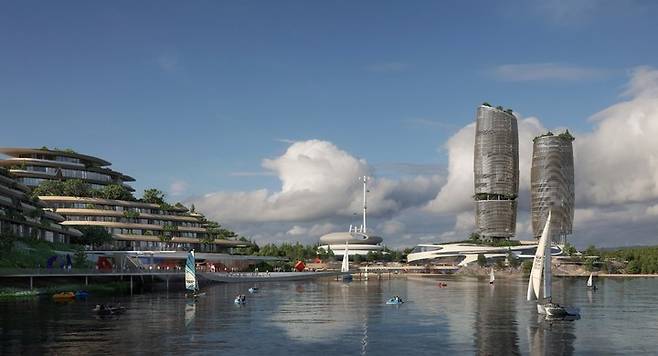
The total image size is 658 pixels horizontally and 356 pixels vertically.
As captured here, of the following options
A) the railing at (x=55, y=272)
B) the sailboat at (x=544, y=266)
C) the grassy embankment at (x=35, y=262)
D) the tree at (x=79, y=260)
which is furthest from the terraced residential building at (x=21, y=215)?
the sailboat at (x=544, y=266)

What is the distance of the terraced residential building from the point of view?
15812 cm

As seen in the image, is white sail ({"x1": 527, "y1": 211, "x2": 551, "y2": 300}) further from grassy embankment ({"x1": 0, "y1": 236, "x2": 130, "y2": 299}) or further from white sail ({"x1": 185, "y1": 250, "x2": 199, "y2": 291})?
grassy embankment ({"x1": 0, "y1": 236, "x2": 130, "y2": 299})

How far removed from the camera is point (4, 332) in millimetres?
76375

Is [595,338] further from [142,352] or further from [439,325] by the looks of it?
[142,352]

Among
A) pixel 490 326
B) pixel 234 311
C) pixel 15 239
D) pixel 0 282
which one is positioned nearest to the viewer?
pixel 490 326

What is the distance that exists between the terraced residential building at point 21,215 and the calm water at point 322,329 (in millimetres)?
46912

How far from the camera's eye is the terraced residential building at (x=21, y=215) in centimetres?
15812

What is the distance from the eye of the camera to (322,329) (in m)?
84.4

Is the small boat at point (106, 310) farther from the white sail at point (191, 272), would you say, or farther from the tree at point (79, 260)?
the tree at point (79, 260)

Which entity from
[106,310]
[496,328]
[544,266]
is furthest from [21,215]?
[496,328]

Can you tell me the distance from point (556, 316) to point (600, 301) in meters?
49.8

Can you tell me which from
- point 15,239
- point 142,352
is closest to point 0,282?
point 15,239

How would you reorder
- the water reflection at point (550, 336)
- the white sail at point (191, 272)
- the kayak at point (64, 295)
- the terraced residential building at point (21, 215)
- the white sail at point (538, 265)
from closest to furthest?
the water reflection at point (550, 336)
the white sail at point (538, 265)
the kayak at point (64, 295)
the white sail at point (191, 272)
the terraced residential building at point (21, 215)

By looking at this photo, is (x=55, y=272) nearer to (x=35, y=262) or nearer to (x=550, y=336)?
(x=35, y=262)
